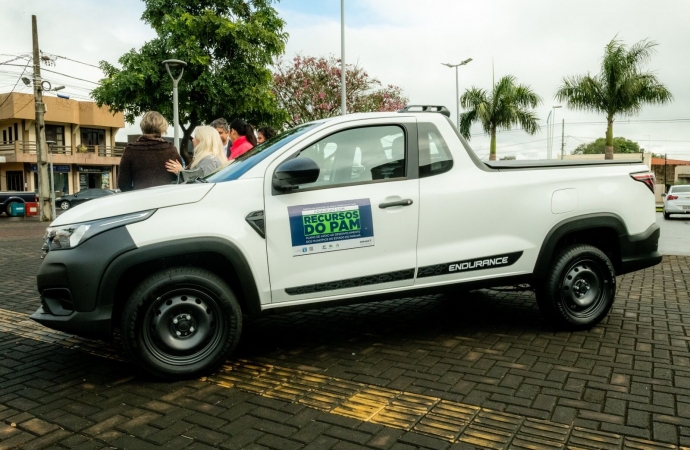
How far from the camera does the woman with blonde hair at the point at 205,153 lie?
6176 millimetres

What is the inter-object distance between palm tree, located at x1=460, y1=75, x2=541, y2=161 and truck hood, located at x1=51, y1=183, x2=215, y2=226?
29.0 m

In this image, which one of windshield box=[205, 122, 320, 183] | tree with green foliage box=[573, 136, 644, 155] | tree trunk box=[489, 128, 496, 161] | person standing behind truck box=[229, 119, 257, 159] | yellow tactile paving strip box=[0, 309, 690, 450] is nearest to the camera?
yellow tactile paving strip box=[0, 309, 690, 450]

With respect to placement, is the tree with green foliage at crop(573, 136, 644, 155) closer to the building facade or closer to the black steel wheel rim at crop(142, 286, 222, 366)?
the building facade

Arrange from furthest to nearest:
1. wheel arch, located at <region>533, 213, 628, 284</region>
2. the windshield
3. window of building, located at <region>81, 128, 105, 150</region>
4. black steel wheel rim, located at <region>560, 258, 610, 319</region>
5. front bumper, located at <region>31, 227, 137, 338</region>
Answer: window of building, located at <region>81, 128, 105, 150</region>
black steel wheel rim, located at <region>560, 258, 610, 319</region>
wheel arch, located at <region>533, 213, 628, 284</region>
the windshield
front bumper, located at <region>31, 227, 137, 338</region>

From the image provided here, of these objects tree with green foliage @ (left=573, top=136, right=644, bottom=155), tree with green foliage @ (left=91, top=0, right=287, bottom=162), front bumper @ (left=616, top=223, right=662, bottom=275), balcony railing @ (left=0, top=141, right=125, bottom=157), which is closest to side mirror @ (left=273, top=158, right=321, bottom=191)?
front bumper @ (left=616, top=223, right=662, bottom=275)

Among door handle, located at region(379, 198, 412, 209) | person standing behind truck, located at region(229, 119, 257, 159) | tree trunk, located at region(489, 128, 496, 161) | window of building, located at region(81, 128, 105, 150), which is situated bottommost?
door handle, located at region(379, 198, 412, 209)

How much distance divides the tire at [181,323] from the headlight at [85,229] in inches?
15.3

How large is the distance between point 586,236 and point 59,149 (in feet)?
167

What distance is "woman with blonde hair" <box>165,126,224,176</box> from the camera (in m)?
6.18

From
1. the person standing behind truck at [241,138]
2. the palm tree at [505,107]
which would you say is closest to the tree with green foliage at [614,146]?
the palm tree at [505,107]

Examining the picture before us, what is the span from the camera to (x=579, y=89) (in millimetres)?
27062

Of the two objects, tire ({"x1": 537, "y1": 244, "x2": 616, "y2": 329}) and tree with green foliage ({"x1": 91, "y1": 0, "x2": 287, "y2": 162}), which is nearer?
tire ({"x1": 537, "y1": 244, "x2": 616, "y2": 329})

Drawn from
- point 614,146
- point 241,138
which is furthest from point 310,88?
point 614,146

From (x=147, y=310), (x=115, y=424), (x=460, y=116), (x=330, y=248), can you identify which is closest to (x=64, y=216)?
(x=147, y=310)
